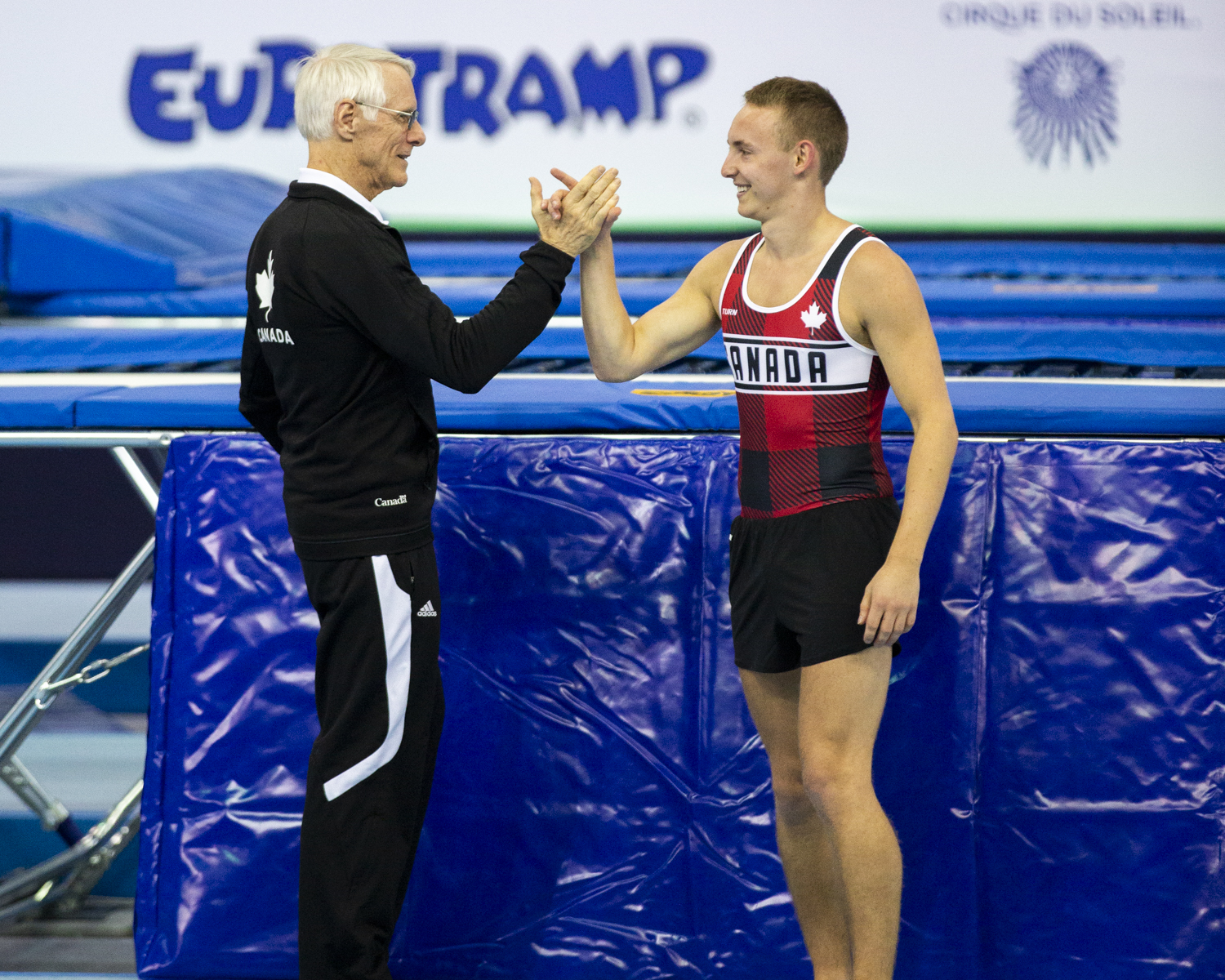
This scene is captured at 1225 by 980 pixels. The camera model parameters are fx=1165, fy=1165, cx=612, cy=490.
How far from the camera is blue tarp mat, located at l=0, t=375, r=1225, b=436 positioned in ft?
6.79

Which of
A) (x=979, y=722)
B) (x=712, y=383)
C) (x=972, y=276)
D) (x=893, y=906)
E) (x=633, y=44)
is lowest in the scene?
(x=893, y=906)

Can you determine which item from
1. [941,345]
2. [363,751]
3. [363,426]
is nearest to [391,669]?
[363,751]

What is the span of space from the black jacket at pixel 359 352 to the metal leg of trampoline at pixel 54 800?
69 cm

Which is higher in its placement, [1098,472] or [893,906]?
[1098,472]

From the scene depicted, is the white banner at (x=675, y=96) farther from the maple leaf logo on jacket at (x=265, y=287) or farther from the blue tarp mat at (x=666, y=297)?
the maple leaf logo on jacket at (x=265, y=287)

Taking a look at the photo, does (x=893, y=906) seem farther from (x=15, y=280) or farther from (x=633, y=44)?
(x=633, y=44)

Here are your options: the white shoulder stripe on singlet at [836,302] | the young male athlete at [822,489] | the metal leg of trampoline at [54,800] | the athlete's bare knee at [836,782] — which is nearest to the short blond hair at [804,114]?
the young male athlete at [822,489]

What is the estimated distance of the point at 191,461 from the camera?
2.12 meters

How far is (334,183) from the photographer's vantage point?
64.9 inches

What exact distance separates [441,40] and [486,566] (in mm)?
3261

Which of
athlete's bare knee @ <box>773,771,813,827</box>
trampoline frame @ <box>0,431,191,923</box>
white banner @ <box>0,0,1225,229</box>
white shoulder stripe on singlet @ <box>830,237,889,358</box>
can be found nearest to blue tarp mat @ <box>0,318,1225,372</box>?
trampoline frame @ <box>0,431,191,923</box>

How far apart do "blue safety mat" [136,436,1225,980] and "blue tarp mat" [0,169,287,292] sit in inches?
64.2

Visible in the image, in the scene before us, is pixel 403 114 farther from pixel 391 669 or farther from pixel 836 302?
pixel 391 669

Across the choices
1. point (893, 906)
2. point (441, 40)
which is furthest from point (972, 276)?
point (893, 906)
